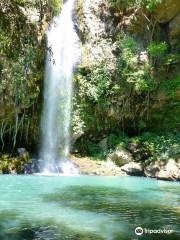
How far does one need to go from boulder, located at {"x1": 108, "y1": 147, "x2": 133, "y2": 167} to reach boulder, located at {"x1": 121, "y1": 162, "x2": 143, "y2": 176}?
0.52 m

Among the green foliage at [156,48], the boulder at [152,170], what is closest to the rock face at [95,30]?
the green foliage at [156,48]

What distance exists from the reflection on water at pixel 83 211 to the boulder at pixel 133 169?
480 centimetres

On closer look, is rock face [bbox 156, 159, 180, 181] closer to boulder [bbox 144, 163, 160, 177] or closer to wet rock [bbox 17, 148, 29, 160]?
boulder [bbox 144, 163, 160, 177]

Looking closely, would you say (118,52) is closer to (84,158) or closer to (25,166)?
(84,158)

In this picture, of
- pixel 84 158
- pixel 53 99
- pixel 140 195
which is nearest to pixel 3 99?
pixel 53 99

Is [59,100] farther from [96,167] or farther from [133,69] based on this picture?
[96,167]

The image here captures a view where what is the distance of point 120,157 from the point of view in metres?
20.5

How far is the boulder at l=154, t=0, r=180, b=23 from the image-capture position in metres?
22.4

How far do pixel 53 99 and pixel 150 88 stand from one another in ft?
16.1

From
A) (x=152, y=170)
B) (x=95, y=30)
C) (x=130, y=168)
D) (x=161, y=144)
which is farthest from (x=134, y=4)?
(x=152, y=170)

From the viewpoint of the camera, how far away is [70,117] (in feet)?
71.2

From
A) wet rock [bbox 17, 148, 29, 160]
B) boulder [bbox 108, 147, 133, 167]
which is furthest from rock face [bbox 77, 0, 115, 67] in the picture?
wet rock [bbox 17, 148, 29, 160]

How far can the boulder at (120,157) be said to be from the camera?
20.3 m

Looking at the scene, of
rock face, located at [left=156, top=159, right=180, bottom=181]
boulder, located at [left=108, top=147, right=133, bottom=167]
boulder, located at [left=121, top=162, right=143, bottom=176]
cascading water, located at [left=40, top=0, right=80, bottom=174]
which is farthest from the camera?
cascading water, located at [left=40, top=0, right=80, bottom=174]
